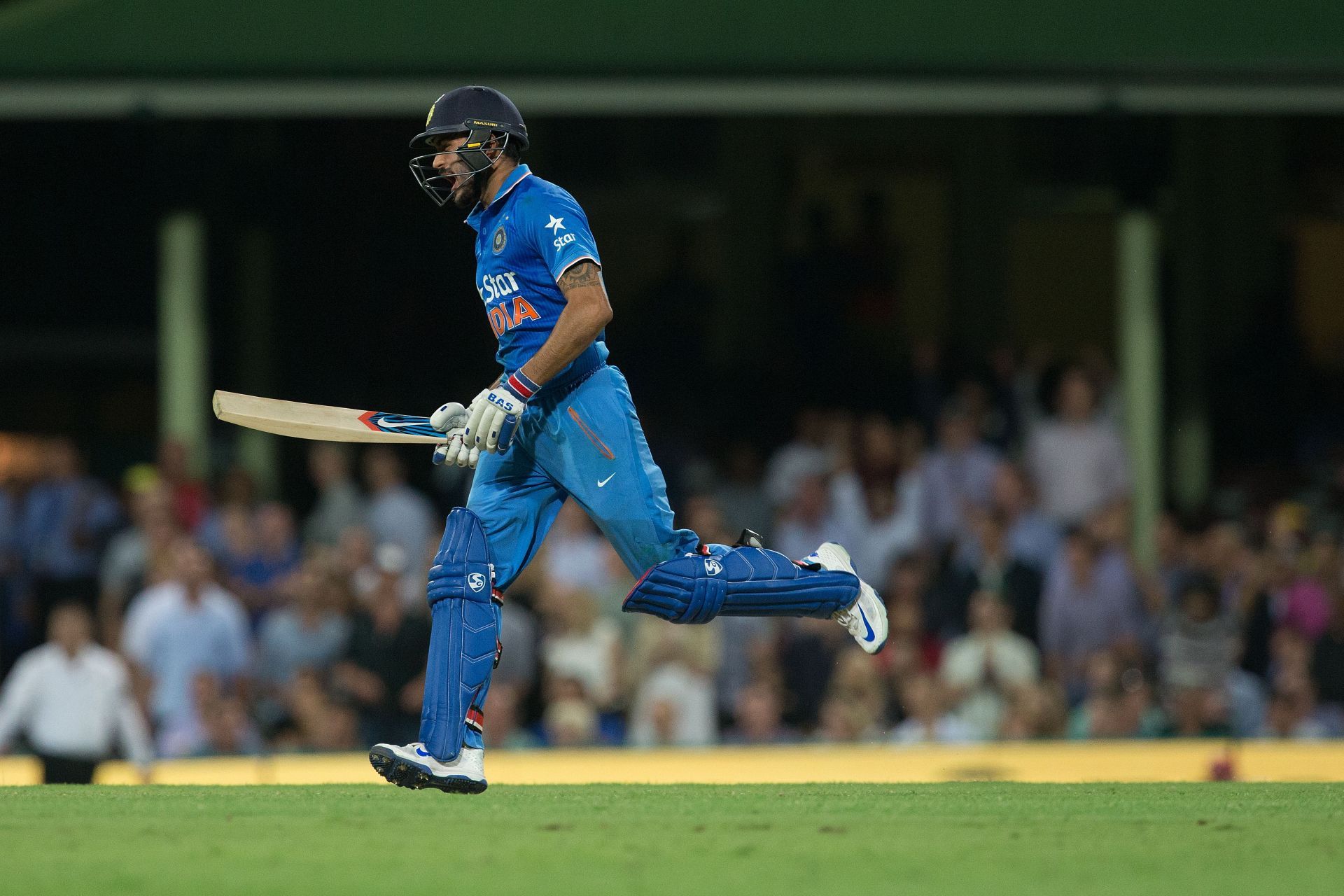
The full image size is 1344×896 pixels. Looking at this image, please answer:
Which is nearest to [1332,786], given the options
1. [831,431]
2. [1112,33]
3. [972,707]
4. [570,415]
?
[570,415]

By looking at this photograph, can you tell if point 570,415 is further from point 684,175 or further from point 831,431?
point 684,175

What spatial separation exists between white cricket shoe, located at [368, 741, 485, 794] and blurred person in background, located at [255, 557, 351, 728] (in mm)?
5048

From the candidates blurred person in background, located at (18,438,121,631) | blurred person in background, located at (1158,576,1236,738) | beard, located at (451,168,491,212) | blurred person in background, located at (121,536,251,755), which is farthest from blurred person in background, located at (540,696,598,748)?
beard, located at (451,168,491,212)

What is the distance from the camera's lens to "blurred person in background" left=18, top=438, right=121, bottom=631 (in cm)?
1166

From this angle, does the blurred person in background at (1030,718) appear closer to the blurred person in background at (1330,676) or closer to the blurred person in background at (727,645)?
the blurred person in background at (727,645)

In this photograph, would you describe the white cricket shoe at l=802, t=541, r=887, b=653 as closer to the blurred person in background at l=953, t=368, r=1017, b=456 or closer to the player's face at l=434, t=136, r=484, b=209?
the player's face at l=434, t=136, r=484, b=209

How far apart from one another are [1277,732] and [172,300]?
7.03 metres

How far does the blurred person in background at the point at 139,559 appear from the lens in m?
11.1

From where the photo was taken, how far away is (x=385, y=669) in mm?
10586

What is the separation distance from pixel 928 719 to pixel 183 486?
14.8 ft

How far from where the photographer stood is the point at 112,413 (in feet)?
47.0

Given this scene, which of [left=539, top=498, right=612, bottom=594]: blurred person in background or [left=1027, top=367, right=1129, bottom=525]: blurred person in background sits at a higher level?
[left=1027, top=367, right=1129, bottom=525]: blurred person in background

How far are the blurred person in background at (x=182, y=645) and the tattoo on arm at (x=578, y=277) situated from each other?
5.51 meters

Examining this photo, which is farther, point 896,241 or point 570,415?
point 896,241
